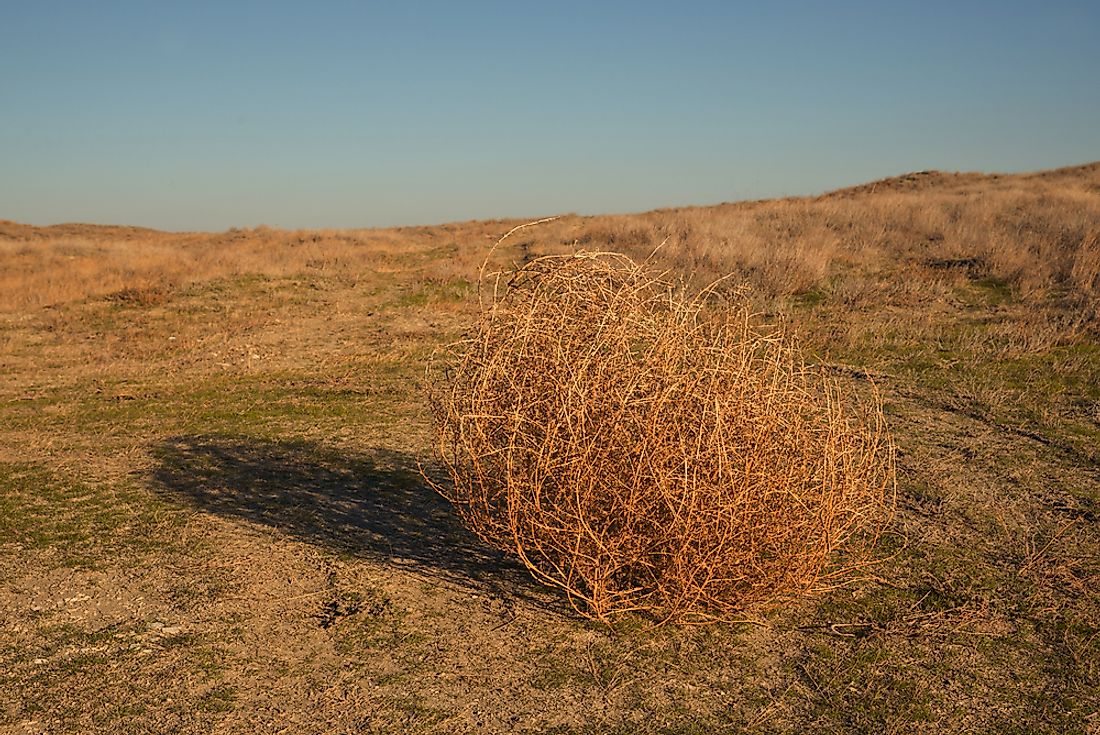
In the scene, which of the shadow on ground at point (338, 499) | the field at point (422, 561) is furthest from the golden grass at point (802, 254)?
the shadow on ground at point (338, 499)

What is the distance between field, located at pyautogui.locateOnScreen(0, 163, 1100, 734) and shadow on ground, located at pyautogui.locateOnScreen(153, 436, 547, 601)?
0.12 ft

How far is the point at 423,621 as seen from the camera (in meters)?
5.37

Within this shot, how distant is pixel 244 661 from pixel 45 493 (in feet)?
→ 12.9

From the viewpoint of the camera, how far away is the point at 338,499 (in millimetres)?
7543

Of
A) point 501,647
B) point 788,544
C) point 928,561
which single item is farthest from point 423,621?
point 928,561

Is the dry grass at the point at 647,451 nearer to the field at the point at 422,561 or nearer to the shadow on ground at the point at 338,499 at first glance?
the field at the point at 422,561

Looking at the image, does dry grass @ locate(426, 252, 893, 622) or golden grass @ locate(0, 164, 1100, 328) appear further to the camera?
golden grass @ locate(0, 164, 1100, 328)

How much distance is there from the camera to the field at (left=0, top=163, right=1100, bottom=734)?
4.54 meters

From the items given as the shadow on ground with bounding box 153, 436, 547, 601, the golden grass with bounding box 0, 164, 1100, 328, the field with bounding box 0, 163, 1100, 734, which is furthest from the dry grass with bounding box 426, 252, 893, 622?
the golden grass with bounding box 0, 164, 1100, 328

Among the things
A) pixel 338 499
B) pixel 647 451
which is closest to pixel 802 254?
pixel 338 499

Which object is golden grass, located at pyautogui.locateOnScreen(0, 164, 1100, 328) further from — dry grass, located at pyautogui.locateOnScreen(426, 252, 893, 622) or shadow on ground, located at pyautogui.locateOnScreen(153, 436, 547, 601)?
dry grass, located at pyautogui.locateOnScreen(426, 252, 893, 622)

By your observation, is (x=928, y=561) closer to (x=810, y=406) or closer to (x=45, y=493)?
(x=810, y=406)

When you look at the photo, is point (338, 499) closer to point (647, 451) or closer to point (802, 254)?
point (647, 451)

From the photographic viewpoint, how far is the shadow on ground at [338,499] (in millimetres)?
6285
